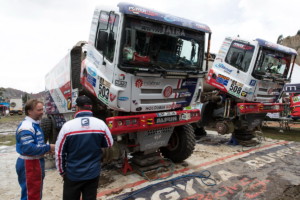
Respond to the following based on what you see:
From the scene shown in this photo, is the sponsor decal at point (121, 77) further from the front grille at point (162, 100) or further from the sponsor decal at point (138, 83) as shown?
the front grille at point (162, 100)

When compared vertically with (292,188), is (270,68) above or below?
above

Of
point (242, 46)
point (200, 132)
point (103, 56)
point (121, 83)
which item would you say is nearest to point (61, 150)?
point (121, 83)

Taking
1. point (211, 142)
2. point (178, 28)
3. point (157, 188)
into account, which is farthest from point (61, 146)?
point (211, 142)

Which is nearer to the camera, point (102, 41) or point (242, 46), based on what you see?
point (102, 41)

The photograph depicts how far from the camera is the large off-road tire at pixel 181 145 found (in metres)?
5.02

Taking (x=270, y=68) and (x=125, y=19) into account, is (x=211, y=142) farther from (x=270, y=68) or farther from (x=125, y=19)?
(x=125, y=19)

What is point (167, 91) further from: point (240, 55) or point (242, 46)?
point (242, 46)

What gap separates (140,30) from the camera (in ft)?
12.8

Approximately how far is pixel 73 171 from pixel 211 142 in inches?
244

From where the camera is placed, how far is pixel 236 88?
6.73 m

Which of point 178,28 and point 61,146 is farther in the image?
point 178,28

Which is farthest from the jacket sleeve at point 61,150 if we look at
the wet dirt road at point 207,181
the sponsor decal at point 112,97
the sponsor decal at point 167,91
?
the sponsor decal at point 167,91

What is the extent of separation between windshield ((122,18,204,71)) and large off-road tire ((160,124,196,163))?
147 centimetres

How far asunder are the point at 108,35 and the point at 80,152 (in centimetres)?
225
